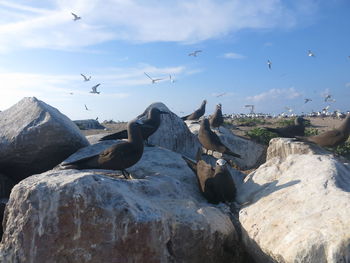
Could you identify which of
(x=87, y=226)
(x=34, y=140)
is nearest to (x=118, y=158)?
(x=34, y=140)

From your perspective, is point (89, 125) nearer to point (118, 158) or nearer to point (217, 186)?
point (118, 158)

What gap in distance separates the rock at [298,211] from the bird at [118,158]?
222 centimetres

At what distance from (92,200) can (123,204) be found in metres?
0.40

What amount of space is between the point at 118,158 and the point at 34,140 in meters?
2.28

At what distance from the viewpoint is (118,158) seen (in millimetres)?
7805

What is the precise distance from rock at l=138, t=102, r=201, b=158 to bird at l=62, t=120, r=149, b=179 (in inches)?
152

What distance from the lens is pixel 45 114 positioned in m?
9.18

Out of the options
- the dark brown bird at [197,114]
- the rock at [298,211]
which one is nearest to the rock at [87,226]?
the rock at [298,211]

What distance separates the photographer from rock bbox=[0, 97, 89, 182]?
8867mm

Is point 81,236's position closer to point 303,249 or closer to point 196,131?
point 303,249

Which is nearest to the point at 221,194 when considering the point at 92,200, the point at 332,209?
the point at 332,209

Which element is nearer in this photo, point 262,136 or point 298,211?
point 298,211

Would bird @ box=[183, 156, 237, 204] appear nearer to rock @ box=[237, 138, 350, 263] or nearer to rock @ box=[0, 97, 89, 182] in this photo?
rock @ box=[237, 138, 350, 263]

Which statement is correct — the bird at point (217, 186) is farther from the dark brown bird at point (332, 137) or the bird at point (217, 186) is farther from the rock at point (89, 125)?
the rock at point (89, 125)
